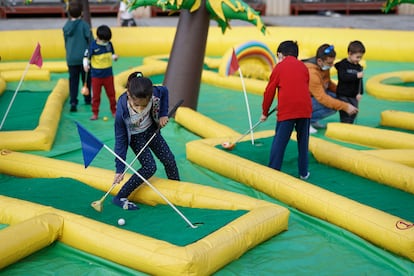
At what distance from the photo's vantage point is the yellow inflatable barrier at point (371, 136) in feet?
19.8

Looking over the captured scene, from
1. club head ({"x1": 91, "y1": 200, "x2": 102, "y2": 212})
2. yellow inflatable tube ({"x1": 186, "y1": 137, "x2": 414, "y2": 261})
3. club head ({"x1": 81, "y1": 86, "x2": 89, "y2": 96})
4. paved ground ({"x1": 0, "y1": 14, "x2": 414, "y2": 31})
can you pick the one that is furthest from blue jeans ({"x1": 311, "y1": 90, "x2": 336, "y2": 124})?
paved ground ({"x1": 0, "y1": 14, "x2": 414, "y2": 31})

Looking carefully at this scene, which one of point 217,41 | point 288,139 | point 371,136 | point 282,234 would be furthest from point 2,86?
point 282,234

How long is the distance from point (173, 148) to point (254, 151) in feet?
3.06

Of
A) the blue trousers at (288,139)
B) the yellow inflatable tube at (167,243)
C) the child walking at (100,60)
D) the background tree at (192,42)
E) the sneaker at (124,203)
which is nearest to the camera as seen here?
the yellow inflatable tube at (167,243)

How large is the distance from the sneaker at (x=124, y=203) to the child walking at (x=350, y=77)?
3.10 m

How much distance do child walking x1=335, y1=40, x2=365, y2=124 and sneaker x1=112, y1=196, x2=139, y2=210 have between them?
3.10 metres

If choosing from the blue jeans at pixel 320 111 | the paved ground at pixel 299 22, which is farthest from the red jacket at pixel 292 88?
the paved ground at pixel 299 22

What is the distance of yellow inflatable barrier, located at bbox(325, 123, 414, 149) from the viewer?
6.04 metres

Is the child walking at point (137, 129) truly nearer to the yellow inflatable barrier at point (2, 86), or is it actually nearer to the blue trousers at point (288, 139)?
the blue trousers at point (288, 139)

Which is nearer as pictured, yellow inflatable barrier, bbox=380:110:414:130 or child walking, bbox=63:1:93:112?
yellow inflatable barrier, bbox=380:110:414:130

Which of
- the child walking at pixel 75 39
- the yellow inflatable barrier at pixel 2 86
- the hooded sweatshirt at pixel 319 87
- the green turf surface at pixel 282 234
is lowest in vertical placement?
the green turf surface at pixel 282 234

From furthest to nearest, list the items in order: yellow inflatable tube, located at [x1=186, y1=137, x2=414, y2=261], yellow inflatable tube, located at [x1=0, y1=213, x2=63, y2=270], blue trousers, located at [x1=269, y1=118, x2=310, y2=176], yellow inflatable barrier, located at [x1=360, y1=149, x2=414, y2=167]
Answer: yellow inflatable barrier, located at [x1=360, y1=149, x2=414, y2=167] < blue trousers, located at [x1=269, y1=118, x2=310, y2=176] < yellow inflatable tube, located at [x1=186, y1=137, x2=414, y2=261] < yellow inflatable tube, located at [x1=0, y1=213, x2=63, y2=270]

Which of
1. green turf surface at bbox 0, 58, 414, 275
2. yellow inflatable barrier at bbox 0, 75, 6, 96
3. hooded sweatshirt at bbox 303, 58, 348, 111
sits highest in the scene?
hooded sweatshirt at bbox 303, 58, 348, 111

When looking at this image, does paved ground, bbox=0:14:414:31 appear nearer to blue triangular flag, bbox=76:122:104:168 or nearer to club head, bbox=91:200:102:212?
club head, bbox=91:200:102:212
